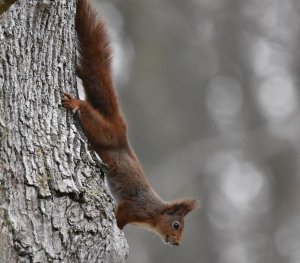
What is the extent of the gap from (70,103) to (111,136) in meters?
0.94

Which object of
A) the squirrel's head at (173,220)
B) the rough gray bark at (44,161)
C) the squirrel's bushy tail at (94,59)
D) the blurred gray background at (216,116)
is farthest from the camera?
the blurred gray background at (216,116)

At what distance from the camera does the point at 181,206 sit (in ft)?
17.9

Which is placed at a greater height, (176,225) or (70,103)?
(176,225)

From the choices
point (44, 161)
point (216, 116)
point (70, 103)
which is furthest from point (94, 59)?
point (216, 116)

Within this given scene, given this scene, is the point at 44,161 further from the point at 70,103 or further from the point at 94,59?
the point at 94,59

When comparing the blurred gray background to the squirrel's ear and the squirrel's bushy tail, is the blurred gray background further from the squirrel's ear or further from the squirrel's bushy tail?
the squirrel's bushy tail

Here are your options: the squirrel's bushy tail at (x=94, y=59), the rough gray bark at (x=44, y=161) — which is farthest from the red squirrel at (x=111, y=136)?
the rough gray bark at (x=44, y=161)

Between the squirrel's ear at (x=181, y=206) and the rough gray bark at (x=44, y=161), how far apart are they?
205 cm

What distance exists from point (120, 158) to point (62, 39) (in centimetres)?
126

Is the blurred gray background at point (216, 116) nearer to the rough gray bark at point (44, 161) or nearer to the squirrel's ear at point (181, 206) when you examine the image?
the squirrel's ear at point (181, 206)

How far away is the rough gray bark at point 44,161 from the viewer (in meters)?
3.01

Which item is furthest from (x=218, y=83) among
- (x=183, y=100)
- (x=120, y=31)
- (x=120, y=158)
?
(x=120, y=158)

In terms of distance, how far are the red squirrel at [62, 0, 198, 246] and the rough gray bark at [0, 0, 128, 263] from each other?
150 mm

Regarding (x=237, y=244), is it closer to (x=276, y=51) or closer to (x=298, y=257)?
(x=298, y=257)
